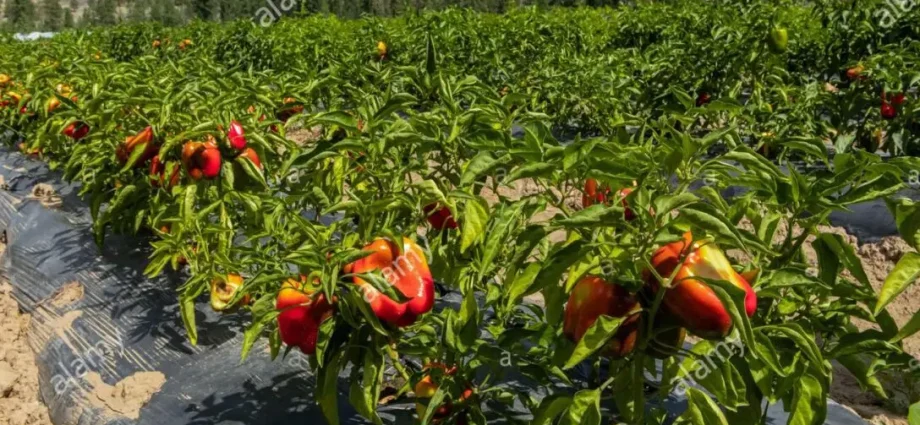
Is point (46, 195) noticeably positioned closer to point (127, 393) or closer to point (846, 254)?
point (127, 393)

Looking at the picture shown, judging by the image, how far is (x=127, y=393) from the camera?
2.35 meters

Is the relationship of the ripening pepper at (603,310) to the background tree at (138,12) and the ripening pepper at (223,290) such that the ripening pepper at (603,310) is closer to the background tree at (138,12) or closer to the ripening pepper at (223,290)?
the ripening pepper at (223,290)

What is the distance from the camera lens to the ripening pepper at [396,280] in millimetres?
1409

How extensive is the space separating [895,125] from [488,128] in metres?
3.24

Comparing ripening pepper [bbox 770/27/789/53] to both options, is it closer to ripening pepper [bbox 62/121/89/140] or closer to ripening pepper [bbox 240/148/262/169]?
ripening pepper [bbox 240/148/262/169]

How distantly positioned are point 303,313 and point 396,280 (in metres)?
0.23

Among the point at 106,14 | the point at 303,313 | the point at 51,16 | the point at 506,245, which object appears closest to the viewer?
the point at 303,313

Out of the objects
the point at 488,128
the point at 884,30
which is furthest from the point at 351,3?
the point at 488,128

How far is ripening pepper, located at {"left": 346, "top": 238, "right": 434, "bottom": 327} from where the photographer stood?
55.5 inches

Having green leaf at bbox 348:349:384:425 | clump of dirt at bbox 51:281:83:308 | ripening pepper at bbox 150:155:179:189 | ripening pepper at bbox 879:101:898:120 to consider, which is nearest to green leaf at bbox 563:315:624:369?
green leaf at bbox 348:349:384:425

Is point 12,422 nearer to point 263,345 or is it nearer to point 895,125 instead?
point 263,345

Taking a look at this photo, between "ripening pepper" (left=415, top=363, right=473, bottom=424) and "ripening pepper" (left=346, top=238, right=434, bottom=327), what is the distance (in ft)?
0.80

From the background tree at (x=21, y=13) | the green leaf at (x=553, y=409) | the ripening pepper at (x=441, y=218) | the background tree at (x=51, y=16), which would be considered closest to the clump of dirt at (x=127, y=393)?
the ripening pepper at (x=441, y=218)

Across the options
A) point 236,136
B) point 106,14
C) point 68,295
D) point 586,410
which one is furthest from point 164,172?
point 106,14
